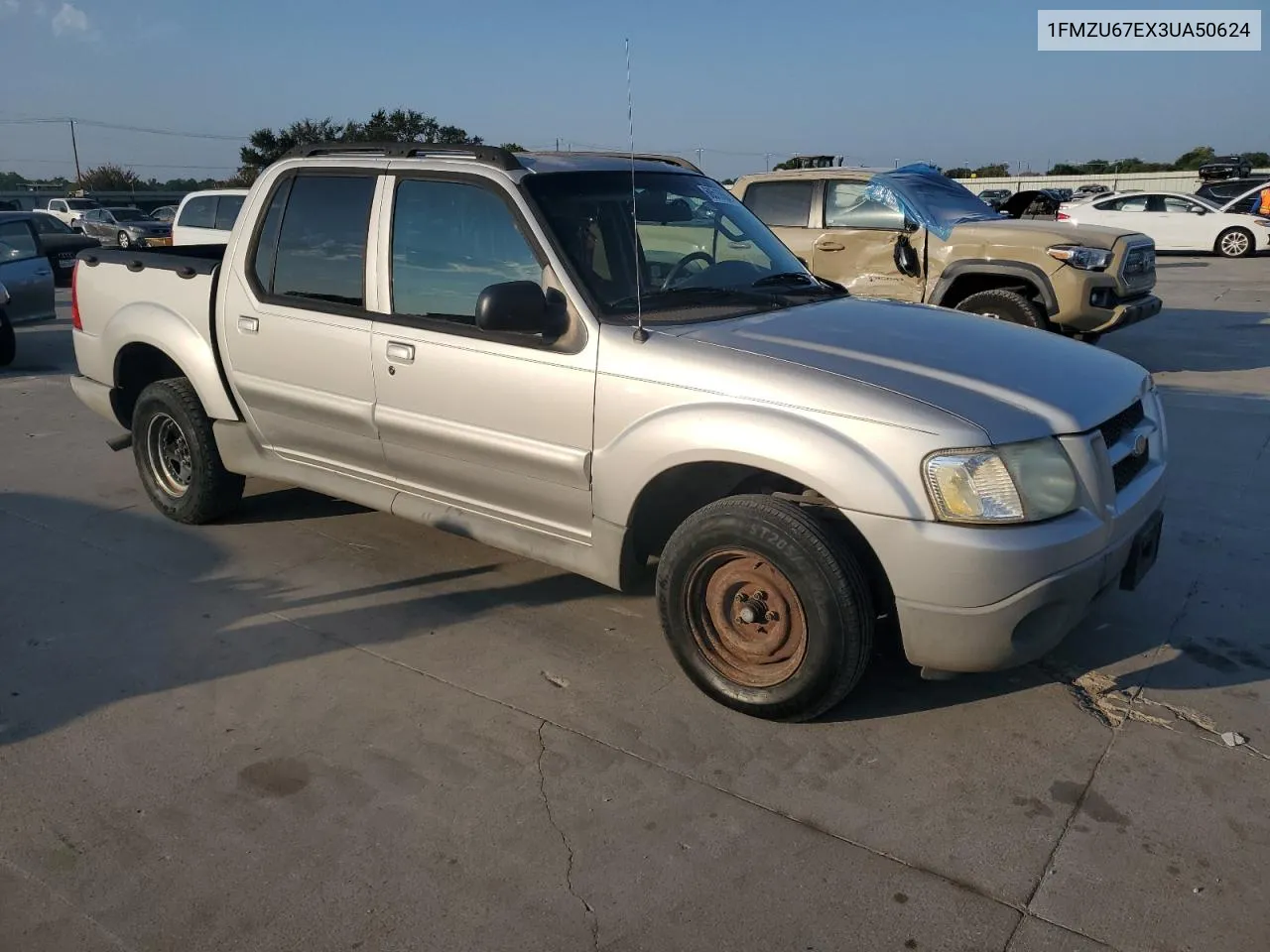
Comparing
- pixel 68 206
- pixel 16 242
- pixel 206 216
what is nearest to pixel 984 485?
pixel 16 242

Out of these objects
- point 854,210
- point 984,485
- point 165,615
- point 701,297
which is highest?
point 854,210

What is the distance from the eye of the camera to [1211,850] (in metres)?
2.84

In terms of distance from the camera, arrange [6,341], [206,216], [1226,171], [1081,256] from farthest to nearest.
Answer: [1226,171] < [206,216] < [6,341] < [1081,256]

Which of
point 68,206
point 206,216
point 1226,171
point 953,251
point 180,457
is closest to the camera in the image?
point 180,457

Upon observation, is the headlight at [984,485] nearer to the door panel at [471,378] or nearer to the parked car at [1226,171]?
the door panel at [471,378]

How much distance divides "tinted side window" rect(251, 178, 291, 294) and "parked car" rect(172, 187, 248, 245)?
37.5ft

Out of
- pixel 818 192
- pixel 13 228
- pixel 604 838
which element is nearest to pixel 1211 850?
pixel 604 838

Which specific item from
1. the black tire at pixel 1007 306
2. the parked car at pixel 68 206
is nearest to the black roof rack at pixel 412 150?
the black tire at pixel 1007 306

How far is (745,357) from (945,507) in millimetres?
822

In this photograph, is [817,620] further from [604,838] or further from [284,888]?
[284,888]

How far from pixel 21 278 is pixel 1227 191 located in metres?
25.7

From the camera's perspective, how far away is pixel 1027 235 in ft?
29.2

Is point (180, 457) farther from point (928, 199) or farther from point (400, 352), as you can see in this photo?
point (928, 199)

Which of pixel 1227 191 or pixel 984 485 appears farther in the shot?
pixel 1227 191
